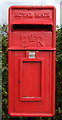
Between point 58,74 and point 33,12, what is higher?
point 33,12

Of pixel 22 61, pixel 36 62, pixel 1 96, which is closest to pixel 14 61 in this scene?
pixel 22 61

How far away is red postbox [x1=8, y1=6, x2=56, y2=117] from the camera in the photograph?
287 cm

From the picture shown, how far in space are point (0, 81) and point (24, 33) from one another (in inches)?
46.2

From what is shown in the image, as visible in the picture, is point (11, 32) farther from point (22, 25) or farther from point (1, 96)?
point (1, 96)

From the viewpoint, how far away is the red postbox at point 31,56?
113 inches

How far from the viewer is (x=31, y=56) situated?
289cm

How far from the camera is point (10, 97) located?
2.96 m

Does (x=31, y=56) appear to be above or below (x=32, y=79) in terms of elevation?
→ above

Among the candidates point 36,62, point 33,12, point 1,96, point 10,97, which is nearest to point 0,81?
point 1,96

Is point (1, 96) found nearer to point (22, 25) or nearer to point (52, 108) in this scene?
point (52, 108)

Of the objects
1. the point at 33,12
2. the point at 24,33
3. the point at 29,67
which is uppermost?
the point at 33,12

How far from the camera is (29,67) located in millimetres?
2906

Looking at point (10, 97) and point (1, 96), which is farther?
point (1, 96)

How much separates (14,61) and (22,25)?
50cm
